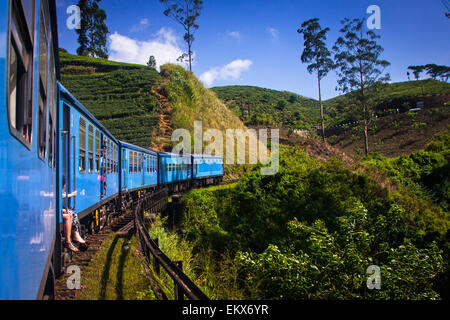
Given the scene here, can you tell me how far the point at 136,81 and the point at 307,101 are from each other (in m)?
79.1

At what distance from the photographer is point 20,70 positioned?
204 centimetres

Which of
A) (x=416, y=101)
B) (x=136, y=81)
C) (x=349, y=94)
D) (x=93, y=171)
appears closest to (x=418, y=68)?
(x=416, y=101)

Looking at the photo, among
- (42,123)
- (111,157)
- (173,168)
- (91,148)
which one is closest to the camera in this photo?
(42,123)

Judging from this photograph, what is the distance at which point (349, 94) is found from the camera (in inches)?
1325

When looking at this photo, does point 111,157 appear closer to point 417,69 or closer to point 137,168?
point 137,168

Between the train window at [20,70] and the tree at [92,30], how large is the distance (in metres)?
65.7

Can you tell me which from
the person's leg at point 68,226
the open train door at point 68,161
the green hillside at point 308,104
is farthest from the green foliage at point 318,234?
the green hillside at point 308,104

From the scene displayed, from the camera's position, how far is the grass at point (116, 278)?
5.36 meters

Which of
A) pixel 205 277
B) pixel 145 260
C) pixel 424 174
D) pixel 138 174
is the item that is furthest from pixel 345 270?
pixel 424 174

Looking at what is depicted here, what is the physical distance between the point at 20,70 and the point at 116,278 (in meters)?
5.06

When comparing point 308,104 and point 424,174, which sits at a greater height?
point 308,104

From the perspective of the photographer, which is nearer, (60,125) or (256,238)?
(60,125)

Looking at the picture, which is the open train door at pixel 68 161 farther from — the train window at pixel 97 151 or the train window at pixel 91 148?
the train window at pixel 97 151
